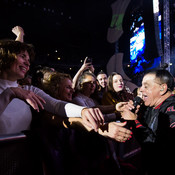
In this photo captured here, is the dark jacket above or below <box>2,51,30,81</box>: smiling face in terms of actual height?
A: below

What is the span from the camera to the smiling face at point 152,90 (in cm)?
189

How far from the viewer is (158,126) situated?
66.0 inches

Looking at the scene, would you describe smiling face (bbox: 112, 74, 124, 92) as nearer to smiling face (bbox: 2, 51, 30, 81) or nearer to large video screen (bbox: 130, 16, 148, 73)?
smiling face (bbox: 2, 51, 30, 81)

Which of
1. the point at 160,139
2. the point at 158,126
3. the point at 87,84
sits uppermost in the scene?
the point at 87,84

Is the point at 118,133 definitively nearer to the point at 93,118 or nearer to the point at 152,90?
the point at 93,118

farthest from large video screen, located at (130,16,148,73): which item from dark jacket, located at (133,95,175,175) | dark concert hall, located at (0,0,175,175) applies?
dark jacket, located at (133,95,175,175)

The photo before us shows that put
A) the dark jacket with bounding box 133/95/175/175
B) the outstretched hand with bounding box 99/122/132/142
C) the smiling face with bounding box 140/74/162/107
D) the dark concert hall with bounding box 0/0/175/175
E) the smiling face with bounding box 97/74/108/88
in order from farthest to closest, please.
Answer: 1. the smiling face with bounding box 97/74/108/88
2. the smiling face with bounding box 140/74/162/107
3. the dark jacket with bounding box 133/95/175/175
4. the outstretched hand with bounding box 99/122/132/142
5. the dark concert hall with bounding box 0/0/175/175

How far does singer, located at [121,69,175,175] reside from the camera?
1505 mm

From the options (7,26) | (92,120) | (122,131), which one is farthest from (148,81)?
(7,26)

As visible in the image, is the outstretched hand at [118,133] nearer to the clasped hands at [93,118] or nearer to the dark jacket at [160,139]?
the clasped hands at [93,118]

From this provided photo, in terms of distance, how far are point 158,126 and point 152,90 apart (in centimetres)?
51

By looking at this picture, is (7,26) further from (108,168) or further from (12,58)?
(108,168)

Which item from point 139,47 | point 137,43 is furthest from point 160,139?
point 137,43

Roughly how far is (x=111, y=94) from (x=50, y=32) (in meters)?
8.37
